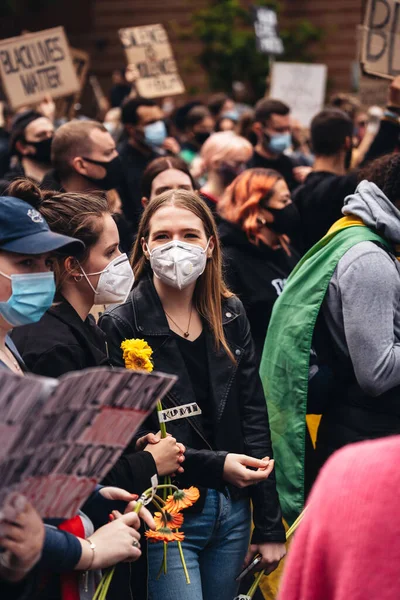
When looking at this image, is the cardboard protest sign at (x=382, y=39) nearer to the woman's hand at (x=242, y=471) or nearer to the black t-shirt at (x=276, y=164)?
the black t-shirt at (x=276, y=164)

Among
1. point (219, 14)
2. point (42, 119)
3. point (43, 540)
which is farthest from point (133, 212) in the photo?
point (219, 14)

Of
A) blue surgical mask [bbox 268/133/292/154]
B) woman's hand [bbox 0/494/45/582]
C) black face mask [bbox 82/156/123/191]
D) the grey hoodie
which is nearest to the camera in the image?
woman's hand [bbox 0/494/45/582]

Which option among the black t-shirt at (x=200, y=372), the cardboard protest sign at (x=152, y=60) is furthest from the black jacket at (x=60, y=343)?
the cardboard protest sign at (x=152, y=60)

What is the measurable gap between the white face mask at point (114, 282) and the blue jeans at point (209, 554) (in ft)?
2.32

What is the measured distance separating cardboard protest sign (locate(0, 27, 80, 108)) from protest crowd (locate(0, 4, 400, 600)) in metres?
3.58

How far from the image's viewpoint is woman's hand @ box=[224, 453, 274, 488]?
3.09 m

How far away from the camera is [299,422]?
3822 millimetres

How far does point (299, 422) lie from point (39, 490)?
1.96m

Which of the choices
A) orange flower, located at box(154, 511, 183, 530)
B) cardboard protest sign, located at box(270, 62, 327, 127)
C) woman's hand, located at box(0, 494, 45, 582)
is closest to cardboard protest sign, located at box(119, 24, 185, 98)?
cardboard protest sign, located at box(270, 62, 327, 127)

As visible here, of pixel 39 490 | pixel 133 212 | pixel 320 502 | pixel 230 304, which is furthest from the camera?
pixel 133 212

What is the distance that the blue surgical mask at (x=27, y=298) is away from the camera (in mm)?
2463

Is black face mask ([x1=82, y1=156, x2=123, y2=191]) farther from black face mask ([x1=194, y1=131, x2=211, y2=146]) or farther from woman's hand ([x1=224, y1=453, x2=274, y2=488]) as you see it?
black face mask ([x1=194, y1=131, x2=211, y2=146])

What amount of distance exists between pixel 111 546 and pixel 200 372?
1055 millimetres

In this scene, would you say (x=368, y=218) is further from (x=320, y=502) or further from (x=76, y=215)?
(x=320, y=502)
